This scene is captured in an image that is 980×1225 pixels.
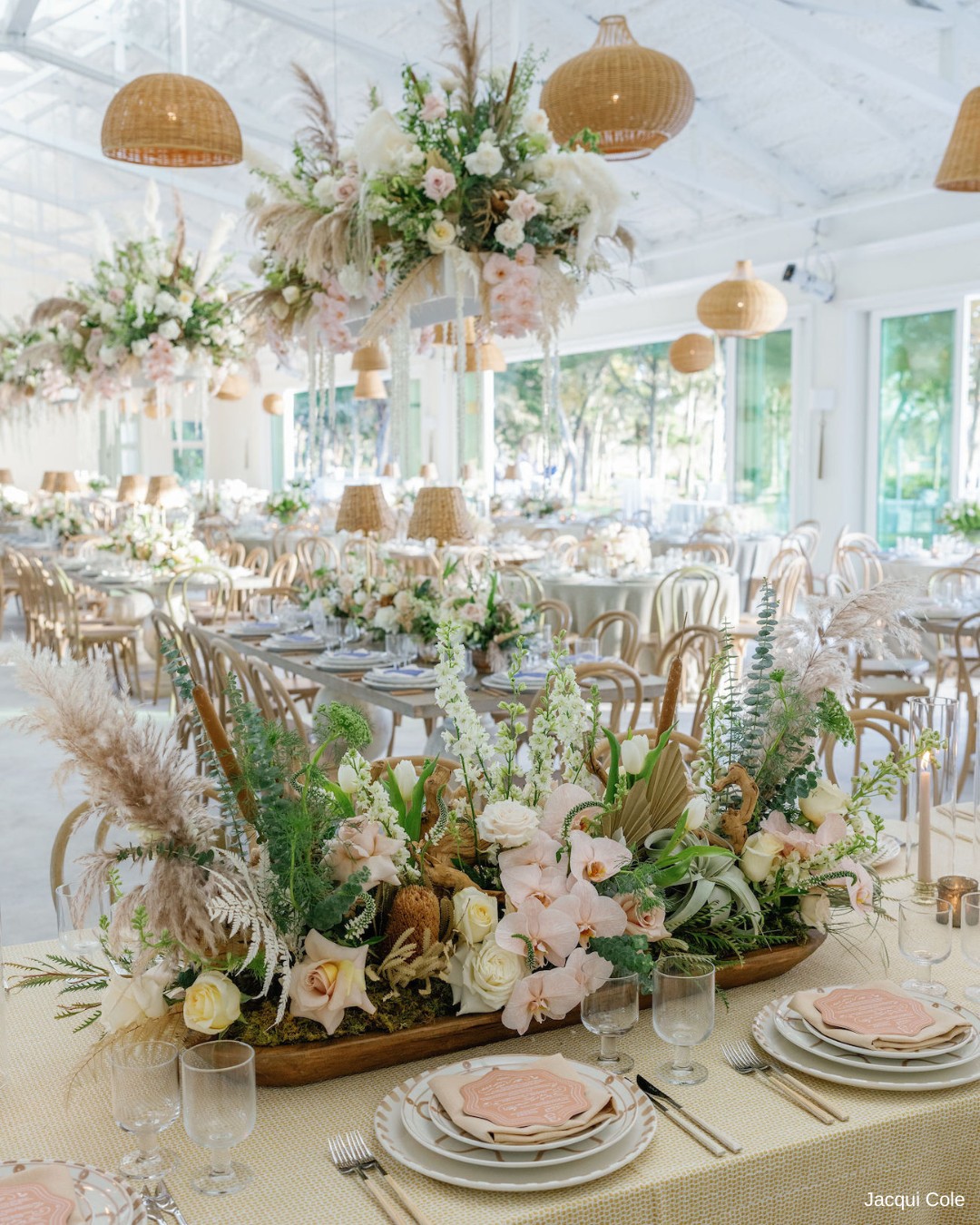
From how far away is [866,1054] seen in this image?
1.43 m

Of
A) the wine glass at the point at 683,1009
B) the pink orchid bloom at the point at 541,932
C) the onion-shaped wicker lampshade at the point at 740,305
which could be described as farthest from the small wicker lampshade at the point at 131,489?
the wine glass at the point at 683,1009

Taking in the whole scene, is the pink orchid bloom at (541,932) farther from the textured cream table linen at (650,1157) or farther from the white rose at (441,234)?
the white rose at (441,234)

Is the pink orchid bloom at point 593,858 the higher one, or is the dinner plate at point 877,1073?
the pink orchid bloom at point 593,858

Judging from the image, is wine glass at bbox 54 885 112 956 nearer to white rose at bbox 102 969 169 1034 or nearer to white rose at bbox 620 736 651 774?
white rose at bbox 102 969 169 1034

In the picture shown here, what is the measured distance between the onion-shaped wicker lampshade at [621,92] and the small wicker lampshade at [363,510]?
163 cm

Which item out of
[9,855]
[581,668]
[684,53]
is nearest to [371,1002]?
[581,668]

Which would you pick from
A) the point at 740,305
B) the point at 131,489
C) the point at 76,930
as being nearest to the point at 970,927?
the point at 76,930

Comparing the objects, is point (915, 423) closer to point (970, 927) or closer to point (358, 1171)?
point (970, 927)

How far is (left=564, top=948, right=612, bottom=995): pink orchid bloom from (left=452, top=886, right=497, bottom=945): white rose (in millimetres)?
96

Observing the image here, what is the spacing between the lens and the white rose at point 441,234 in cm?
335

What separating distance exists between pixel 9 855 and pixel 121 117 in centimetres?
271

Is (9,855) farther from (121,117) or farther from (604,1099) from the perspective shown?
(604,1099)

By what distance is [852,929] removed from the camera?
1.84m

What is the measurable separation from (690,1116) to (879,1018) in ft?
0.96
